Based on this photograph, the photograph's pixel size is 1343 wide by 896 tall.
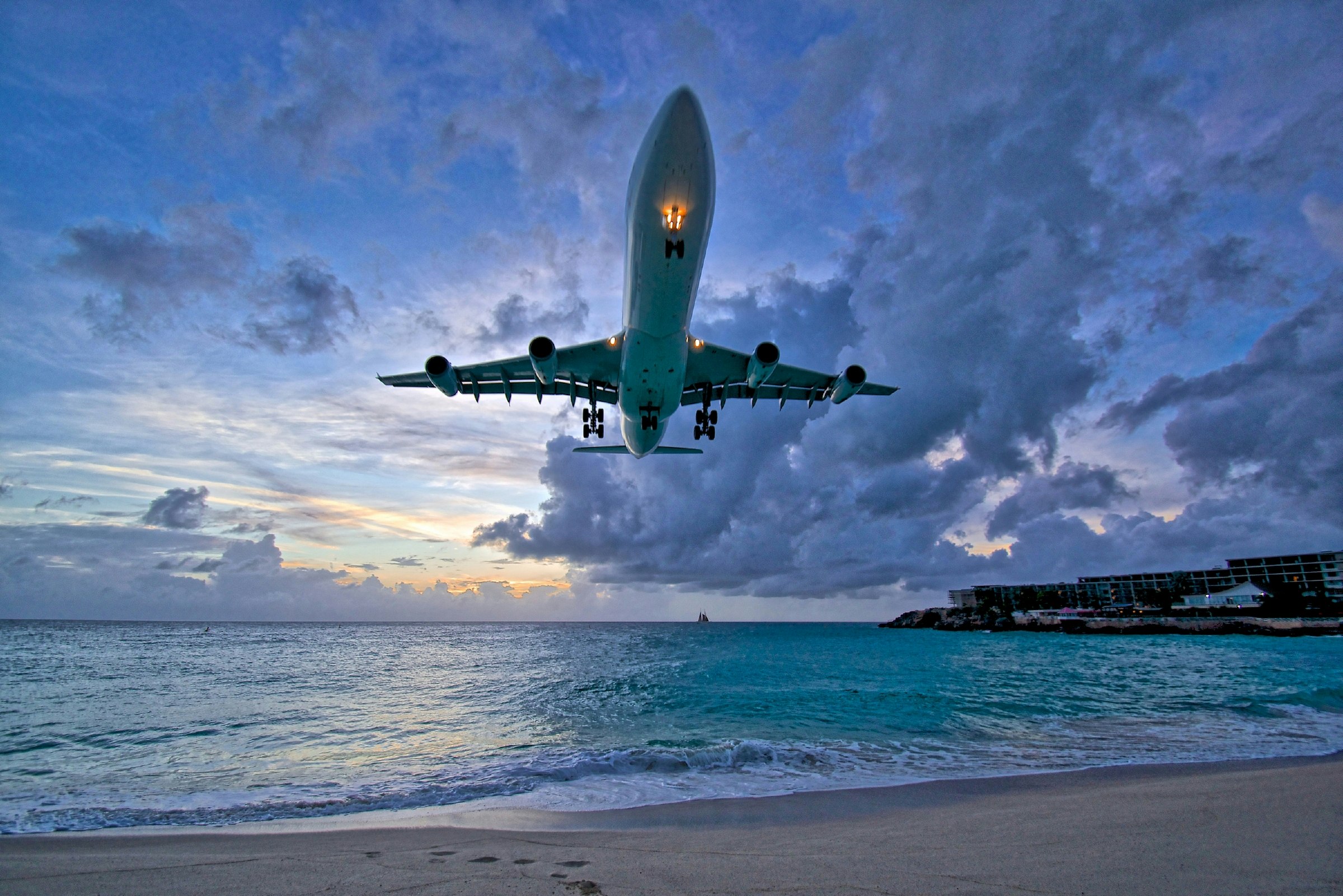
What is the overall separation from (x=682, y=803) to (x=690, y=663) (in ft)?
136

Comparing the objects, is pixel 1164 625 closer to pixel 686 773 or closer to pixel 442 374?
pixel 686 773

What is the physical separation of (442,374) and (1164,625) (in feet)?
421

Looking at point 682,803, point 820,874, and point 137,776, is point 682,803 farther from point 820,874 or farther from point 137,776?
point 137,776

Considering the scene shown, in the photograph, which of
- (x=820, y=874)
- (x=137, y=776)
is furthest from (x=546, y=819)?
(x=137, y=776)

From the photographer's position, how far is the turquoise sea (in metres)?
12.8

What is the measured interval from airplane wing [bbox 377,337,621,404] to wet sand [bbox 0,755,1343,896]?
13.6 m

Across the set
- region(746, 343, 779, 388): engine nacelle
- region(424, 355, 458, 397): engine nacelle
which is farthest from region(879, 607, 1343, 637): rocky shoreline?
region(424, 355, 458, 397): engine nacelle

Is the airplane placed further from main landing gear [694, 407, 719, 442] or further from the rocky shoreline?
the rocky shoreline

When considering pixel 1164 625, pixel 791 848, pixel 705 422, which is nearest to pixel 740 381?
pixel 705 422

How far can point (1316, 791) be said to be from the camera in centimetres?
1010

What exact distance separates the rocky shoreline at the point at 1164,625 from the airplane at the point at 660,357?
110 m

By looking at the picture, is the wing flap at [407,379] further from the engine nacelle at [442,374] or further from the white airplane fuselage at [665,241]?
the white airplane fuselage at [665,241]

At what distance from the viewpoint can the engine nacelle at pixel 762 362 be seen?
18125mm

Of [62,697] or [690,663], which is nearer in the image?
[62,697]
